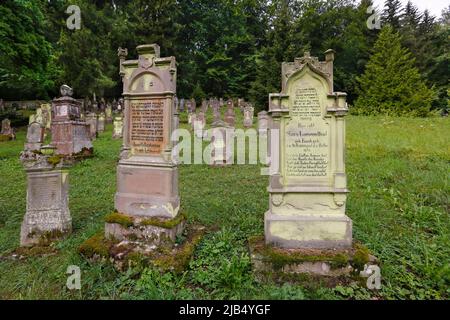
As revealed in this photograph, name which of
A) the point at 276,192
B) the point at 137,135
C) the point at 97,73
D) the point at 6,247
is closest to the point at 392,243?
the point at 276,192

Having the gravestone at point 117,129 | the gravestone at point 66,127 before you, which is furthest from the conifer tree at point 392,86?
the gravestone at point 66,127

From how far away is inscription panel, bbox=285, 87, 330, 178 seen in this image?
335 cm

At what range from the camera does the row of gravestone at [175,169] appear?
131 inches

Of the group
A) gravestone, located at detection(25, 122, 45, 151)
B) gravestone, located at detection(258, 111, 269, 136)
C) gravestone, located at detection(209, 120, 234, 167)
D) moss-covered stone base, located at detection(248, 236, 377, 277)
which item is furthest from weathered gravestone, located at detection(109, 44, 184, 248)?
gravestone, located at detection(258, 111, 269, 136)

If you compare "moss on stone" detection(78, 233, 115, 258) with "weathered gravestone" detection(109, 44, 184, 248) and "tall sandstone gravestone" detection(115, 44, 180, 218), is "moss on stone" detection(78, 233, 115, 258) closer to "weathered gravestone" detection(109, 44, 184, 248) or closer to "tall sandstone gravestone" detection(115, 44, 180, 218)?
"weathered gravestone" detection(109, 44, 184, 248)

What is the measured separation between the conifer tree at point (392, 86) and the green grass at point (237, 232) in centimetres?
1611

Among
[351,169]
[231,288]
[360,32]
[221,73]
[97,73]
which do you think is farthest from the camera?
[221,73]

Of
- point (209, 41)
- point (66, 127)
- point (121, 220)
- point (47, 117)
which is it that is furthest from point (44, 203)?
point (209, 41)

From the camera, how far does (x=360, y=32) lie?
3027 centimetres

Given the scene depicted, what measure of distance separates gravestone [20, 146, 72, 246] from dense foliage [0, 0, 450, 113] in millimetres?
9513
